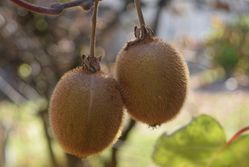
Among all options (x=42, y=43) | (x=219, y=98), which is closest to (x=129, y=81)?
(x=42, y=43)

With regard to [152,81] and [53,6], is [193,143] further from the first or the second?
[53,6]

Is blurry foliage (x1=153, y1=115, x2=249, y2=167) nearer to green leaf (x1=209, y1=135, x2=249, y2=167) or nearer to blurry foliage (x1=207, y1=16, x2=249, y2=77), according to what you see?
green leaf (x1=209, y1=135, x2=249, y2=167)

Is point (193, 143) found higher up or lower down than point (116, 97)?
lower down

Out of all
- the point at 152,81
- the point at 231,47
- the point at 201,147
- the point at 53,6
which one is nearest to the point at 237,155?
the point at 201,147

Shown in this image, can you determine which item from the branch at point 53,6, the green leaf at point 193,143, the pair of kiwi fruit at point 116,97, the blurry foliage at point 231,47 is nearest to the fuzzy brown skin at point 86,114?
the pair of kiwi fruit at point 116,97

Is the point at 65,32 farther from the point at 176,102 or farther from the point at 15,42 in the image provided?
the point at 176,102

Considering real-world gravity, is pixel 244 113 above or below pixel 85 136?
below
